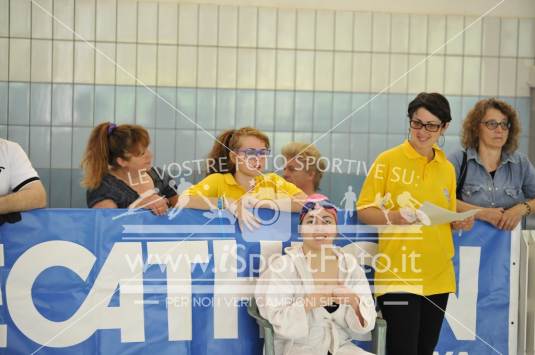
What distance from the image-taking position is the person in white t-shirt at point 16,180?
3.52 metres

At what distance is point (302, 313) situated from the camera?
3332mm

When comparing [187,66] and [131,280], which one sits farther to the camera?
[187,66]

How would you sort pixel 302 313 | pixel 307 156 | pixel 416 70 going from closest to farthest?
pixel 302 313 < pixel 307 156 < pixel 416 70

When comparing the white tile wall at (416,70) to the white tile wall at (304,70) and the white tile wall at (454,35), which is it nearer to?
the white tile wall at (454,35)

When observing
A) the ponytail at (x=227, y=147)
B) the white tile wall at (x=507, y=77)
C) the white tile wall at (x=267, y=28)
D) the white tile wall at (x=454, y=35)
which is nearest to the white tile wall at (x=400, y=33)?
the white tile wall at (x=454, y=35)

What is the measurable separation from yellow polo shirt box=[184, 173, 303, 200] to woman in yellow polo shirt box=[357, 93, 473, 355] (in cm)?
45

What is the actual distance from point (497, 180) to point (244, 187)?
1263 mm

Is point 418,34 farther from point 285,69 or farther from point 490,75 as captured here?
point 285,69

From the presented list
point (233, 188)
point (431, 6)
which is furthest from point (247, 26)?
point (233, 188)

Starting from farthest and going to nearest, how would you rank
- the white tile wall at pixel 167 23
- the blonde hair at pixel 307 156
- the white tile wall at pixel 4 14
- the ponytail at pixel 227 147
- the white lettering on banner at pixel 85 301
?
the white tile wall at pixel 167 23 → the white tile wall at pixel 4 14 → the blonde hair at pixel 307 156 → the ponytail at pixel 227 147 → the white lettering on banner at pixel 85 301

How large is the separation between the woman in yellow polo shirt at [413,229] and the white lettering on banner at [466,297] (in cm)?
37

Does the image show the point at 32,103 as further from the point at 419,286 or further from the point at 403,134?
the point at 419,286

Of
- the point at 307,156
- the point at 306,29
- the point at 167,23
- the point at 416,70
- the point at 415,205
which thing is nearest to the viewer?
the point at 415,205

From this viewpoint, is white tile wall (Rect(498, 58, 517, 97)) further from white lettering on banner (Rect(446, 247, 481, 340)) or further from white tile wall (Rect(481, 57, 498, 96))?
white lettering on banner (Rect(446, 247, 481, 340))
